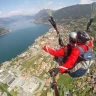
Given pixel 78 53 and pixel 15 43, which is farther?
pixel 15 43

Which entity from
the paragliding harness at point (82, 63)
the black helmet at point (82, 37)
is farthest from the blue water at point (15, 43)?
the black helmet at point (82, 37)

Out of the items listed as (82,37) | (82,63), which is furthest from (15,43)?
(82,37)

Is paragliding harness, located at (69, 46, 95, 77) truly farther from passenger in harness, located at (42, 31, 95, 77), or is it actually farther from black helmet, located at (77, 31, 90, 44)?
black helmet, located at (77, 31, 90, 44)

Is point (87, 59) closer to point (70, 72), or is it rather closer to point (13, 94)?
point (70, 72)

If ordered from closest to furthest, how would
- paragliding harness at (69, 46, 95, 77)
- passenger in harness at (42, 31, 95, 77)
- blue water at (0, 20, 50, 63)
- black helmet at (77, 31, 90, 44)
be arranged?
1. passenger in harness at (42, 31, 95, 77)
2. black helmet at (77, 31, 90, 44)
3. paragliding harness at (69, 46, 95, 77)
4. blue water at (0, 20, 50, 63)

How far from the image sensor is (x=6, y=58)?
53.0 m

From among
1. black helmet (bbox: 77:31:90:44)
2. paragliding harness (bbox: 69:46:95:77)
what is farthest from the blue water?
black helmet (bbox: 77:31:90:44)

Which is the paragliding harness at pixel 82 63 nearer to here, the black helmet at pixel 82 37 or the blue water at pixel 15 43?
the black helmet at pixel 82 37

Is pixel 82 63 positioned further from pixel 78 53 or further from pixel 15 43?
pixel 15 43

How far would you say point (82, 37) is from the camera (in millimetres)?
3914

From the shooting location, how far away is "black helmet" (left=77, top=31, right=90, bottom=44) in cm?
389

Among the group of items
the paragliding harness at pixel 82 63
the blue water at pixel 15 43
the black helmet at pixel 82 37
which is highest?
the black helmet at pixel 82 37

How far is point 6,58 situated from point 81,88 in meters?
33.6

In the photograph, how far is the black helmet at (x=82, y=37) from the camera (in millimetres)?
3891
